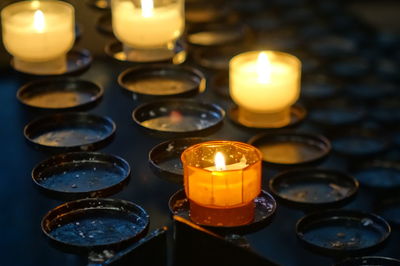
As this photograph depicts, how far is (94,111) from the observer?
2.48 meters

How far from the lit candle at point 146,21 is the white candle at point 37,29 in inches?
6.2

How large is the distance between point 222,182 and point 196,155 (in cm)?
→ 11

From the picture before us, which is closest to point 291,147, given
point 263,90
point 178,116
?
point 263,90

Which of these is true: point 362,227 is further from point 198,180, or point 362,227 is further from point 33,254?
point 33,254

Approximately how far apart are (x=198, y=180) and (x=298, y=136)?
2.39 feet

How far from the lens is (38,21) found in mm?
2570

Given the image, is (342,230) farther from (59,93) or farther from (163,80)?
(59,93)

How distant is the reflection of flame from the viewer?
2.40 meters

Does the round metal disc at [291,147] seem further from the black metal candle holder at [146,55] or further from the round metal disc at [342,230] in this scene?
the black metal candle holder at [146,55]

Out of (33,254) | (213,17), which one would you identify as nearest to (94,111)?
(33,254)

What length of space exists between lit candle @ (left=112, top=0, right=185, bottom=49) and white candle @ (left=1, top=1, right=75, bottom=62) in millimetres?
157

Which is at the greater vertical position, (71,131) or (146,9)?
(146,9)

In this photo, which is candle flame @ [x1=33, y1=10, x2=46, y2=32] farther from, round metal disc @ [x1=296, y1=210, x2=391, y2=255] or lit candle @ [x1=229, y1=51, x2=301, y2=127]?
round metal disc @ [x1=296, y1=210, x2=391, y2=255]

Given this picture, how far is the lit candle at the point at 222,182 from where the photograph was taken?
5.78 feet
